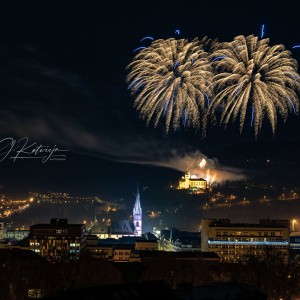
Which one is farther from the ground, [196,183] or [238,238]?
[196,183]

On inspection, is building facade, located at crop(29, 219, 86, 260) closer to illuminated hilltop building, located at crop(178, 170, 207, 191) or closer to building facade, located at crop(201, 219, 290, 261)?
building facade, located at crop(201, 219, 290, 261)

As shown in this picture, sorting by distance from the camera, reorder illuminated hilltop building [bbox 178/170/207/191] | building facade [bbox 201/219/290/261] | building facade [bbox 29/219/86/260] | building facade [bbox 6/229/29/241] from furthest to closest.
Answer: illuminated hilltop building [bbox 178/170/207/191], building facade [bbox 6/229/29/241], building facade [bbox 201/219/290/261], building facade [bbox 29/219/86/260]

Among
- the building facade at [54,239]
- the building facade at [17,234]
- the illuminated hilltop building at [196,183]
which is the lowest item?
the building facade at [54,239]

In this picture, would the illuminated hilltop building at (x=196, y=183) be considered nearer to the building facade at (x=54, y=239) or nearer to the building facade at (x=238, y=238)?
the building facade at (x=238, y=238)

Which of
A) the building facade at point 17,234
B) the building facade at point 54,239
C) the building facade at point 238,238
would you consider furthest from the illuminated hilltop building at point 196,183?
the building facade at point 54,239

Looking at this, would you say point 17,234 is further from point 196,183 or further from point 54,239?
point 54,239

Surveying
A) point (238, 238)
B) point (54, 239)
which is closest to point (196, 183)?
point (238, 238)

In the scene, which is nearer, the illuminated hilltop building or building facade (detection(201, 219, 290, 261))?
building facade (detection(201, 219, 290, 261))

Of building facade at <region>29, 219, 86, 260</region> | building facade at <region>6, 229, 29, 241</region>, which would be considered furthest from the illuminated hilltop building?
building facade at <region>29, 219, 86, 260</region>

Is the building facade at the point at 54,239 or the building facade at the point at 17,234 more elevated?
the building facade at the point at 17,234

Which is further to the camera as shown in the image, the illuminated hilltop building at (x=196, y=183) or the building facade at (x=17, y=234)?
the illuminated hilltop building at (x=196, y=183)

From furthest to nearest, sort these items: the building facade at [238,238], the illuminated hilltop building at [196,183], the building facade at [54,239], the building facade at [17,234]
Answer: the illuminated hilltop building at [196,183] → the building facade at [17,234] → the building facade at [238,238] → the building facade at [54,239]
